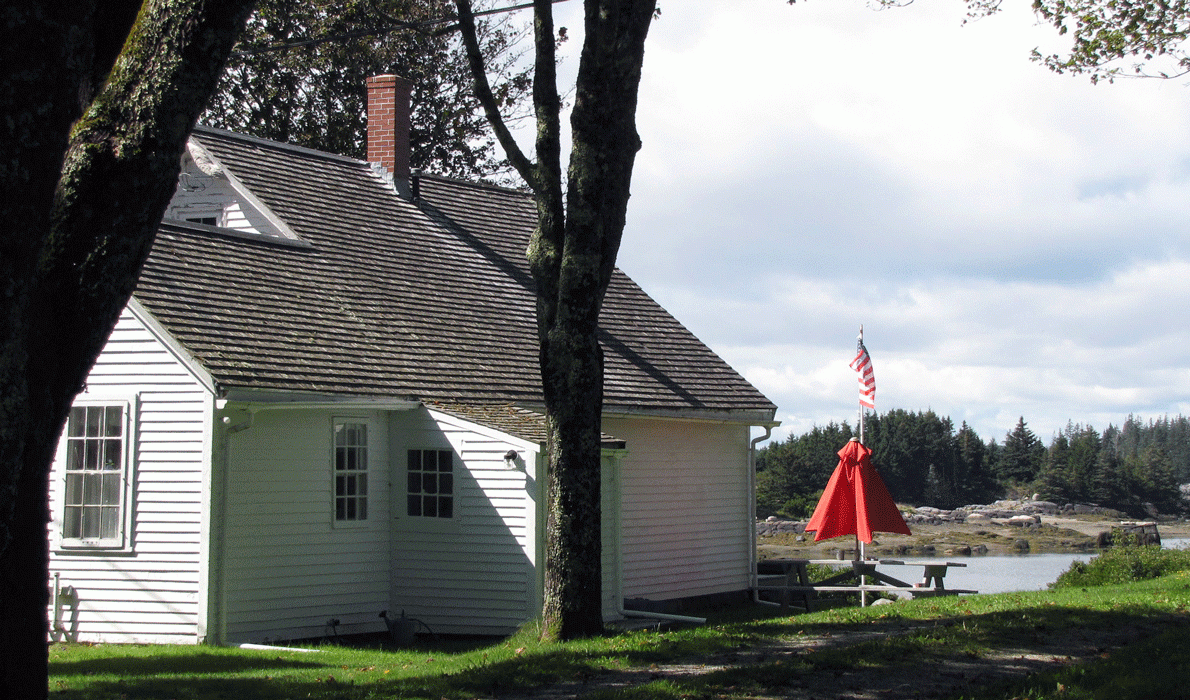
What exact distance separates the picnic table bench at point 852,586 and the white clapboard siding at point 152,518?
31.2 feet

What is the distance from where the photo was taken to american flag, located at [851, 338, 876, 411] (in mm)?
20541

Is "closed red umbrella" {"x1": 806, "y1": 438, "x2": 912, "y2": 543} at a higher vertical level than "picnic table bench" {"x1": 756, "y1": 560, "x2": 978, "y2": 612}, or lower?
higher

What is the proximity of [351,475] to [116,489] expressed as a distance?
2798mm

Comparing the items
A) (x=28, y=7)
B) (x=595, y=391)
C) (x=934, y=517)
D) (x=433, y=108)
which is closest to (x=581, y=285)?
(x=595, y=391)

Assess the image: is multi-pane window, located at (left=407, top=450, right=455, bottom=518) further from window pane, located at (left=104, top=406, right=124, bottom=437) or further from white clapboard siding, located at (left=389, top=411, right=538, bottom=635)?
window pane, located at (left=104, top=406, right=124, bottom=437)

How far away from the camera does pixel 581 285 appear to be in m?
11.6

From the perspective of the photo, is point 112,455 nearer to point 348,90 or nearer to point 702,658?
point 702,658

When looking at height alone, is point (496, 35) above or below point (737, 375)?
above

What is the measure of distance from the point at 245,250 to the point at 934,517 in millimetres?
55218

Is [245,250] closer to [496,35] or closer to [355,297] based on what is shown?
[355,297]

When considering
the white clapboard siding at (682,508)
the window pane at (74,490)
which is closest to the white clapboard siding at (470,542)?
the white clapboard siding at (682,508)

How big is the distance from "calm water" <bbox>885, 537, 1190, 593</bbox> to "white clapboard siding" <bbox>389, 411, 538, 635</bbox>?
12.8m

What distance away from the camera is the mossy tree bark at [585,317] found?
1161 cm

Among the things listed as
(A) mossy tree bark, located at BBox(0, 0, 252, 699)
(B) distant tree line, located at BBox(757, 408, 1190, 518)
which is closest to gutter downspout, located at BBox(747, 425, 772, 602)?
(A) mossy tree bark, located at BBox(0, 0, 252, 699)
